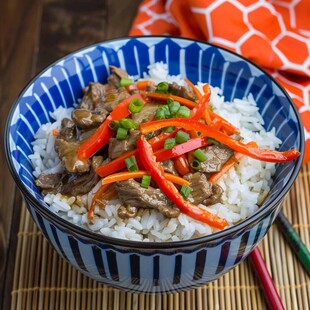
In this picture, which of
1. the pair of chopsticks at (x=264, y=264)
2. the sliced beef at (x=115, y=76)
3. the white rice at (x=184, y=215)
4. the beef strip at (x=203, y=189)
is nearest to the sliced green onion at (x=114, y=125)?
the white rice at (x=184, y=215)

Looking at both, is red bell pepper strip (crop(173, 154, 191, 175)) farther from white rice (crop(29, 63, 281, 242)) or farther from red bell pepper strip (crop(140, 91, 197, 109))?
red bell pepper strip (crop(140, 91, 197, 109))

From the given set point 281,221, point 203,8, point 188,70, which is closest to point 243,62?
point 188,70

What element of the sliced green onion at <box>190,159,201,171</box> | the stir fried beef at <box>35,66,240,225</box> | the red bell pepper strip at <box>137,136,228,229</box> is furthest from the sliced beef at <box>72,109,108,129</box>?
the sliced green onion at <box>190,159,201,171</box>

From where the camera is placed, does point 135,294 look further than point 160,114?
Answer: Yes

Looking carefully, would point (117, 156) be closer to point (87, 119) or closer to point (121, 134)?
point (121, 134)

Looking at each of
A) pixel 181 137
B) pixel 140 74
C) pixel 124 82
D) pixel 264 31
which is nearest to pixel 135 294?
pixel 181 137
